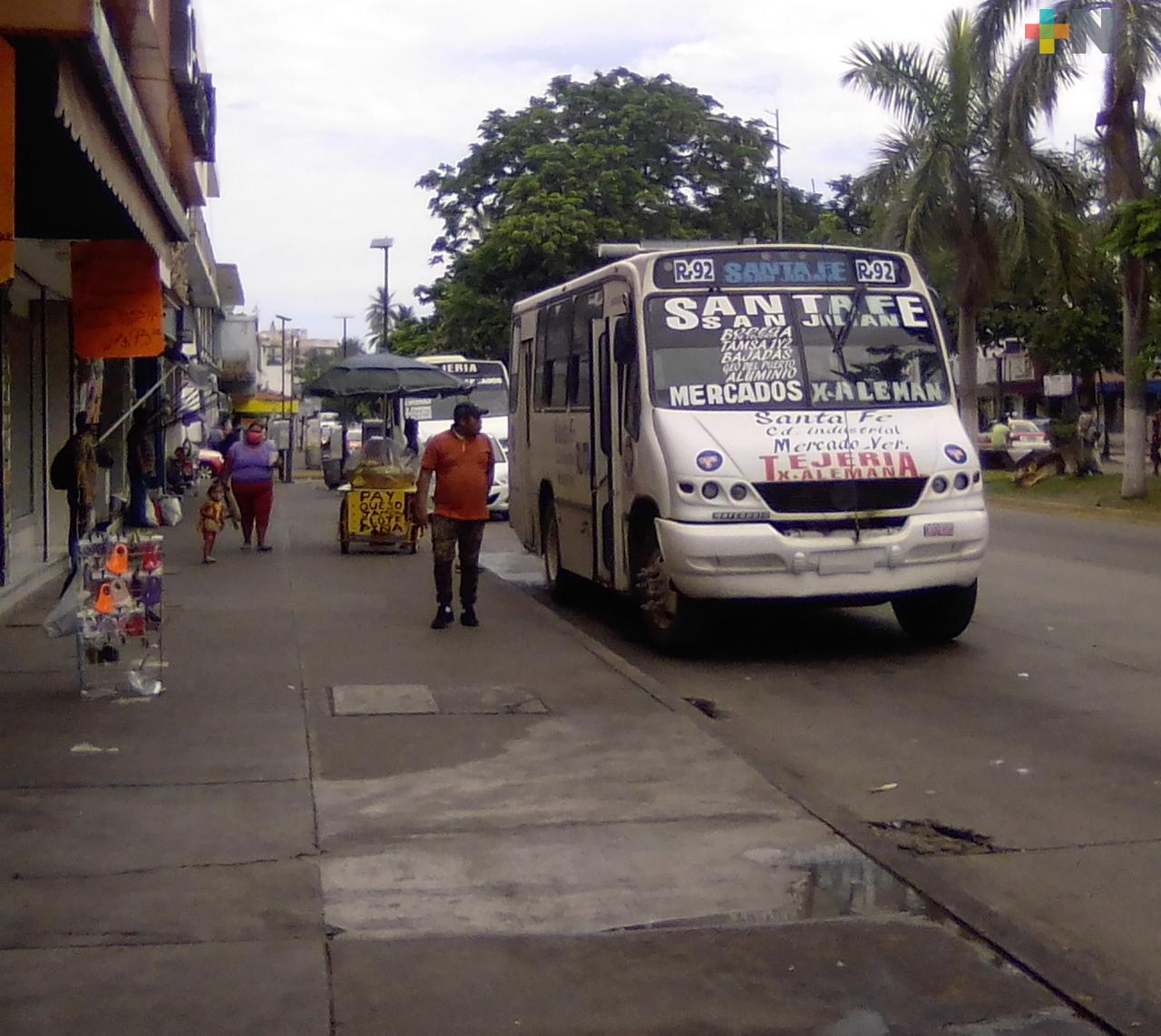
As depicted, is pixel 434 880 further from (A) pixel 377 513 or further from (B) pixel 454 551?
(A) pixel 377 513

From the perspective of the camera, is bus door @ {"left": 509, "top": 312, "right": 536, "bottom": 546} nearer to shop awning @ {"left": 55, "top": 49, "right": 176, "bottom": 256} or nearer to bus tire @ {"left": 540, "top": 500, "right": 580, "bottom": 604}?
bus tire @ {"left": 540, "top": 500, "right": 580, "bottom": 604}

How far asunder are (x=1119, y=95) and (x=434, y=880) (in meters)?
23.7

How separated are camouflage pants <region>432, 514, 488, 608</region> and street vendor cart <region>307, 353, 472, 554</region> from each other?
597cm

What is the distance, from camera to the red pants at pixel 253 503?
1994 cm

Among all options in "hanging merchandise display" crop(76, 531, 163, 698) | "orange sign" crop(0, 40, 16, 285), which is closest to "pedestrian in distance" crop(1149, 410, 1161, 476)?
"hanging merchandise display" crop(76, 531, 163, 698)

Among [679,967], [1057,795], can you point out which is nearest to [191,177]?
[1057,795]

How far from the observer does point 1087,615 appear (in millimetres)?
13188

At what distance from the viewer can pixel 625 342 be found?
38.4 feet

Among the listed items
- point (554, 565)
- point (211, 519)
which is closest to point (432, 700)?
point (554, 565)

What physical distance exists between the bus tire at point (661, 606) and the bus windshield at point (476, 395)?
780 inches

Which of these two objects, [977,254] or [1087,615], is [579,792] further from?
[977,254]

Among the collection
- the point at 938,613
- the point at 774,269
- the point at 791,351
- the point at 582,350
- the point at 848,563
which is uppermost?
the point at 774,269

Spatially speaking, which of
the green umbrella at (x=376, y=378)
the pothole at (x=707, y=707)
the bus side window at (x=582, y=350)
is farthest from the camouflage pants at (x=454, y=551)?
the green umbrella at (x=376, y=378)

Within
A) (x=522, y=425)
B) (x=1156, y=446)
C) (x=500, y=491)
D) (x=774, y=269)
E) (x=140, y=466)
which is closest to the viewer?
(x=774, y=269)
